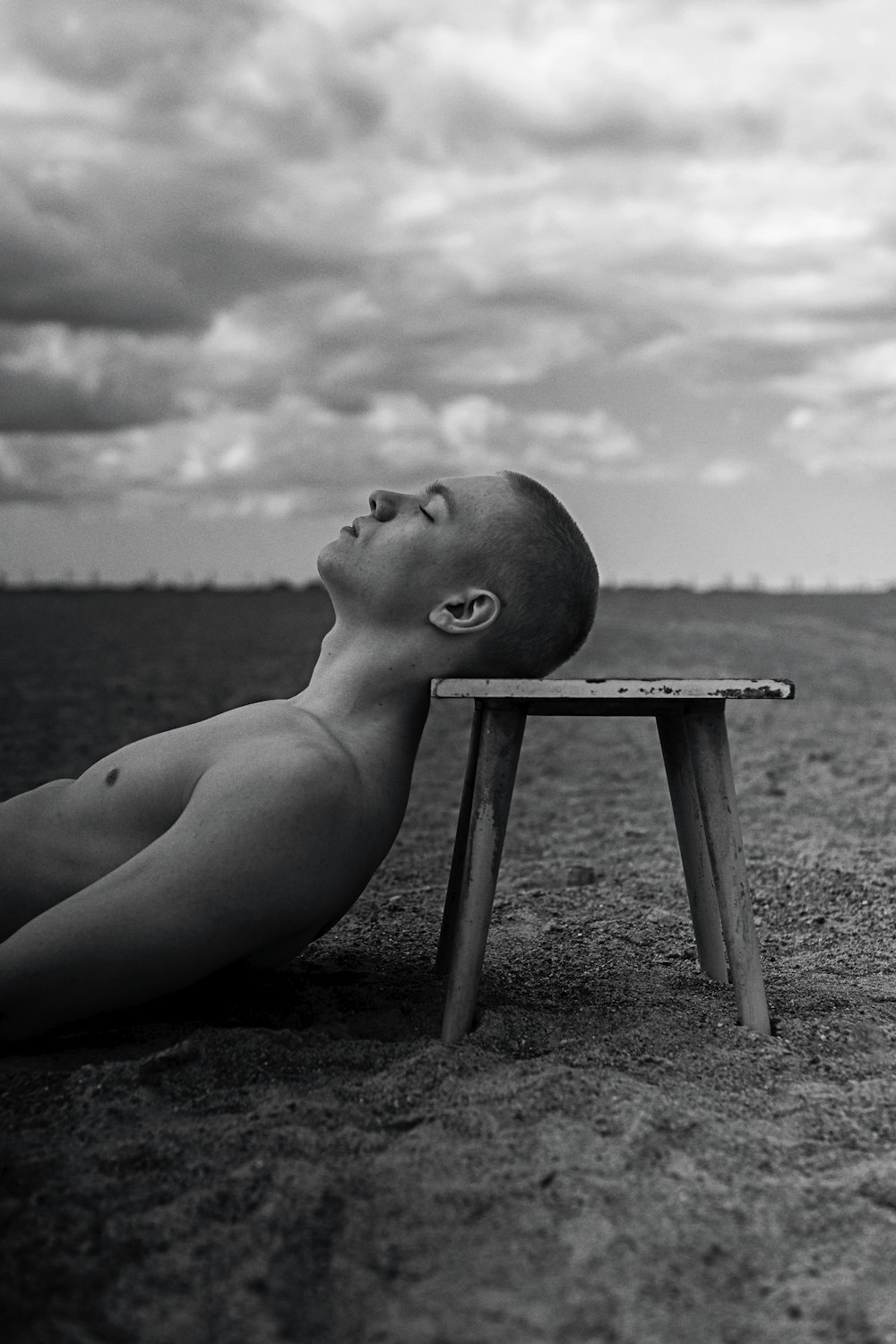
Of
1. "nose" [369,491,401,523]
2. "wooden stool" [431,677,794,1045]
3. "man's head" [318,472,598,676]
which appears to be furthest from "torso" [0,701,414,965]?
"nose" [369,491,401,523]

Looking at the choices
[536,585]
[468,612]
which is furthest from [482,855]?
[536,585]

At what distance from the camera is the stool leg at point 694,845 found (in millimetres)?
3852

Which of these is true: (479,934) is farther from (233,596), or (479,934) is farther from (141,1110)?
(233,596)

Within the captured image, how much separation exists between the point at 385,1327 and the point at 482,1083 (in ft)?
3.08

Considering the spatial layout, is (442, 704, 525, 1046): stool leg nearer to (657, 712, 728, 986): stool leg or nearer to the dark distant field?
the dark distant field

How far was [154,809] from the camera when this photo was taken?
11.1 feet

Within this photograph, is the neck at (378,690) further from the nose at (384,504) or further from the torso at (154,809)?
the nose at (384,504)

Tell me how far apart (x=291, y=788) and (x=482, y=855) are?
0.58 meters

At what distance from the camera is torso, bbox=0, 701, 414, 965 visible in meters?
3.35

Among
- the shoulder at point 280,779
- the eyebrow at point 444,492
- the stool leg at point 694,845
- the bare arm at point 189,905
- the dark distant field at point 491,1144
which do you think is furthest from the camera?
the stool leg at point 694,845

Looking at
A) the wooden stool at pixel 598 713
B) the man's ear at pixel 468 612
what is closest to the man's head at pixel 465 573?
the man's ear at pixel 468 612

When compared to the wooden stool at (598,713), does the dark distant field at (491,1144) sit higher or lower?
lower

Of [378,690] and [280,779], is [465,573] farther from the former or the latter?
[280,779]

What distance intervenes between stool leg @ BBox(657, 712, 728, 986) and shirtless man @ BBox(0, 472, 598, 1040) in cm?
46
